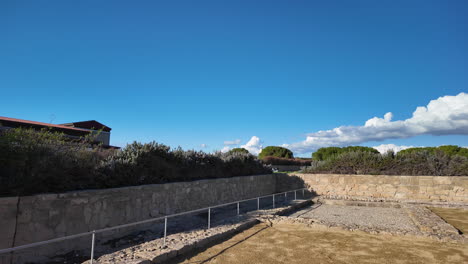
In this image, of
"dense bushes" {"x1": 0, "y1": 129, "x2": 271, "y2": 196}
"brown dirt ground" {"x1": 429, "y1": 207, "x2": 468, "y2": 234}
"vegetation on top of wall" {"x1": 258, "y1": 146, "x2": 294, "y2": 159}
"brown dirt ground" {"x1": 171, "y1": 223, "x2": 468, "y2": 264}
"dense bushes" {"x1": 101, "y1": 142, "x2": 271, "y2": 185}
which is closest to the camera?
"brown dirt ground" {"x1": 171, "y1": 223, "x2": 468, "y2": 264}

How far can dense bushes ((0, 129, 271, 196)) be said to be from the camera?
5.82 metres

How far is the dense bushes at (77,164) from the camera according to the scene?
5824mm

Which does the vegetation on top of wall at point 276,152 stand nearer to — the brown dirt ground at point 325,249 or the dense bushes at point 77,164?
the dense bushes at point 77,164

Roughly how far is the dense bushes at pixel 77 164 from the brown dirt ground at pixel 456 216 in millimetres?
8642

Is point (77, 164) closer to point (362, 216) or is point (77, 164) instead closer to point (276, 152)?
point (362, 216)

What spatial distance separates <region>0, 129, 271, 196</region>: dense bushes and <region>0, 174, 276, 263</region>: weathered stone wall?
34cm

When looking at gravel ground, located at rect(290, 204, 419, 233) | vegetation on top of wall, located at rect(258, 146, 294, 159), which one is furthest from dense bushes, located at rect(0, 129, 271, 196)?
vegetation on top of wall, located at rect(258, 146, 294, 159)

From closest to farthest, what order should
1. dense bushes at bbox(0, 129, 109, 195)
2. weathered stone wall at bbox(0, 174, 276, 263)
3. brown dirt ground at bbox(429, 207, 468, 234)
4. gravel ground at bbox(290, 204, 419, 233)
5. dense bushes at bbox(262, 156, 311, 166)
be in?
weathered stone wall at bbox(0, 174, 276, 263), dense bushes at bbox(0, 129, 109, 195), brown dirt ground at bbox(429, 207, 468, 234), gravel ground at bbox(290, 204, 419, 233), dense bushes at bbox(262, 156, 311, 166)

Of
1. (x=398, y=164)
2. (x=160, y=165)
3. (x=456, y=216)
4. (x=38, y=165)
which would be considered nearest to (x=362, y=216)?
(x=456, y=216)

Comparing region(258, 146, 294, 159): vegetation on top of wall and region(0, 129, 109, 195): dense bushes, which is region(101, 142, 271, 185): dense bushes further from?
region(258, 146, 294, 159): vegetation on top of wall

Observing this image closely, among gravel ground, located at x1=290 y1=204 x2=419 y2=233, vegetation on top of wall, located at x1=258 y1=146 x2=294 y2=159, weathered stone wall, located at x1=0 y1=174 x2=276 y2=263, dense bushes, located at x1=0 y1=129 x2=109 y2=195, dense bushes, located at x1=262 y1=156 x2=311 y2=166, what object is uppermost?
vegetation on top of wall, located at x1=258 y1=146 x2=294 y2=159

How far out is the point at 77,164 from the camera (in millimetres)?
6961

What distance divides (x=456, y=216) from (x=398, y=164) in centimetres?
581

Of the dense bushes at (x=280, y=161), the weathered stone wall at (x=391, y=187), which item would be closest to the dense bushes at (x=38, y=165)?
the weathered stone wall at (x=391, y=187)
